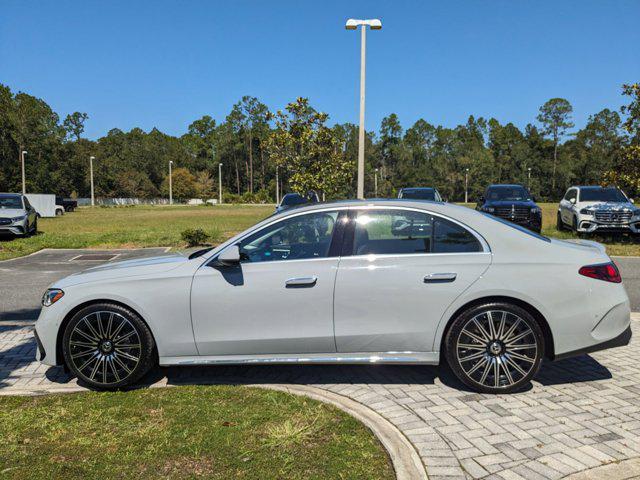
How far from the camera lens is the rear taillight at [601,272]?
416 cm

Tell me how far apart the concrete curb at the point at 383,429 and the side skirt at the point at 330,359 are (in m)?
0.27

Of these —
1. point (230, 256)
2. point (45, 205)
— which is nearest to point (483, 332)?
point (230, 256)

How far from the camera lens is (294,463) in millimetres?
3096

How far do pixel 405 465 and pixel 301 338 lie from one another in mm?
1423

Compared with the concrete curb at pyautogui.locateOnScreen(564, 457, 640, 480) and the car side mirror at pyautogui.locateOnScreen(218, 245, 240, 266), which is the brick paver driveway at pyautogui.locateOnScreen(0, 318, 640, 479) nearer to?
the concrete curb at pyautogui.locateOnScreen(564, 457, 640, 480)

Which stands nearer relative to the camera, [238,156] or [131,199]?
[131,199]

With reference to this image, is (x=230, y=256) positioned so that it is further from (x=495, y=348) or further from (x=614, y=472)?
(x=614, y=472)

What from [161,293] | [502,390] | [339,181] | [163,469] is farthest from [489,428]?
[339,181]

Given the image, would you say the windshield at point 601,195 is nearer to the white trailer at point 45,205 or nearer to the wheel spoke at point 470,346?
the wheel spoke at point 470,346

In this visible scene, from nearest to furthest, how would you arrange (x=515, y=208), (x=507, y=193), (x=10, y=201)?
(x=515, y=208), (x=507, y=193), (x=10, y=201)

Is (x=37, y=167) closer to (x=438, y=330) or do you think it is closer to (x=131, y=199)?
(x=131, y=199)

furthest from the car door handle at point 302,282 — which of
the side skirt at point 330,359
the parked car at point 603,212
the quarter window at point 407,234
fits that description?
the parked car at point 603,212

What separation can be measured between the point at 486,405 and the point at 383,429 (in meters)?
0.97

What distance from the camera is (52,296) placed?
439 centimetres
